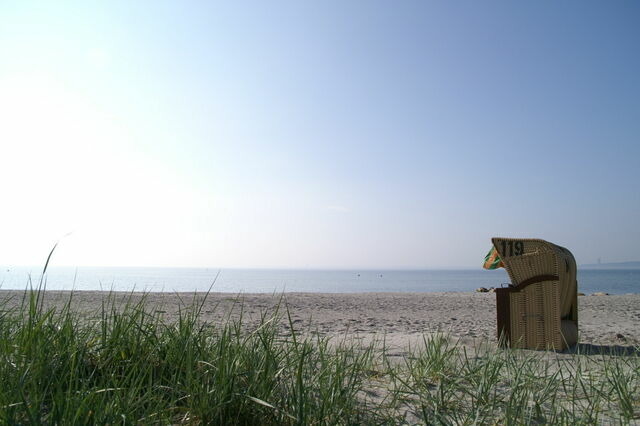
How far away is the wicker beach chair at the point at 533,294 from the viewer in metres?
5.38

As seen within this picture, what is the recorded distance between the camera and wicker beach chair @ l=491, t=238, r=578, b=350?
17.6ft

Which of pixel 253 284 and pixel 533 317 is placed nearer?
pixel 533 317

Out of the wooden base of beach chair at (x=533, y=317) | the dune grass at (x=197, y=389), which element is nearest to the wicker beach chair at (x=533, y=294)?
the wooden base of beach chair at (x=533, y=317)

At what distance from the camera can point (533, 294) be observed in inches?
216

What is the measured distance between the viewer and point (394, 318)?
10.2 metres

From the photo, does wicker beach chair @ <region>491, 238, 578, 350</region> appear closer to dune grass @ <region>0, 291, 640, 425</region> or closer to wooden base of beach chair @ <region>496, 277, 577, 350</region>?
wooden base of beach chair @ <region>496, 277, 577, 350</region>

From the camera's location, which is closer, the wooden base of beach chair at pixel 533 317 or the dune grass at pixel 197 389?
the dune grass at pixel 197 389

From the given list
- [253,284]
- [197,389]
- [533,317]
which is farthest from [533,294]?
[253,284]

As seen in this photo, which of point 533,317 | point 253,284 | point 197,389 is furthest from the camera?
point 253,284

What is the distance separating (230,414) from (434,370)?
1590mm

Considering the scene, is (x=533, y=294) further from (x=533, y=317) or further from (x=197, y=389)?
(x=197, y=389)

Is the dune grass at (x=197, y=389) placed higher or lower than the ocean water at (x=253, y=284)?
higher

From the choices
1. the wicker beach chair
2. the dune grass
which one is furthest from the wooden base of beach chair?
the dune grass

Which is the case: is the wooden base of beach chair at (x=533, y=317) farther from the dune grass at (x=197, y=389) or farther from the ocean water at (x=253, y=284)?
the dune grass at (x=197, y=389)
